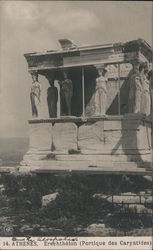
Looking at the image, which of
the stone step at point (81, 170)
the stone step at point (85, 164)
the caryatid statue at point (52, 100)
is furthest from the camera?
the caryatid statue at point (52, 100)

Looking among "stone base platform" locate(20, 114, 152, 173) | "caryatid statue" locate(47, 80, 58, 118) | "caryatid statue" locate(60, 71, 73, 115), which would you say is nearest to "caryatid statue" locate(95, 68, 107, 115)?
"stone base platform" locate(20, 114, 152, 173)

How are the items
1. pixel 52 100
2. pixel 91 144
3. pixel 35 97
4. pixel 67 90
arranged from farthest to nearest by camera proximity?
pixel 52 100 < pixel 67 90 < pixel 35 97 < pixel 91 144

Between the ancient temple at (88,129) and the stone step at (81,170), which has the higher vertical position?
the ancient temple at (88,129)

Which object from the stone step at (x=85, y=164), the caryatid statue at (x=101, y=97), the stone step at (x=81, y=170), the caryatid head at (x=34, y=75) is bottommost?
the stone step at (x=81, y=170)

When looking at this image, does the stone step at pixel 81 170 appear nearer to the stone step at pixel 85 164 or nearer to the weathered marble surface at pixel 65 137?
the stone step at pixel 85 164

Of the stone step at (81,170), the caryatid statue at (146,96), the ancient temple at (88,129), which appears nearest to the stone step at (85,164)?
the ancient temple at (88,129)

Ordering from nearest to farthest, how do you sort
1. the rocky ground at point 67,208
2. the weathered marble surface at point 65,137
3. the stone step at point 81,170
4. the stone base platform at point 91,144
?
the rocky ground at point 67,208
the stone step at point 81,170
the stone base platform at point 91,144
the weathered marble surface at point 65,137

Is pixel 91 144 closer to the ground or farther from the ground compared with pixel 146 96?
closer to the ground

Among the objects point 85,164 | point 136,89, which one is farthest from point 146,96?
point 85,164

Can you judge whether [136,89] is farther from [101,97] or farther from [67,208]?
[67,208]
